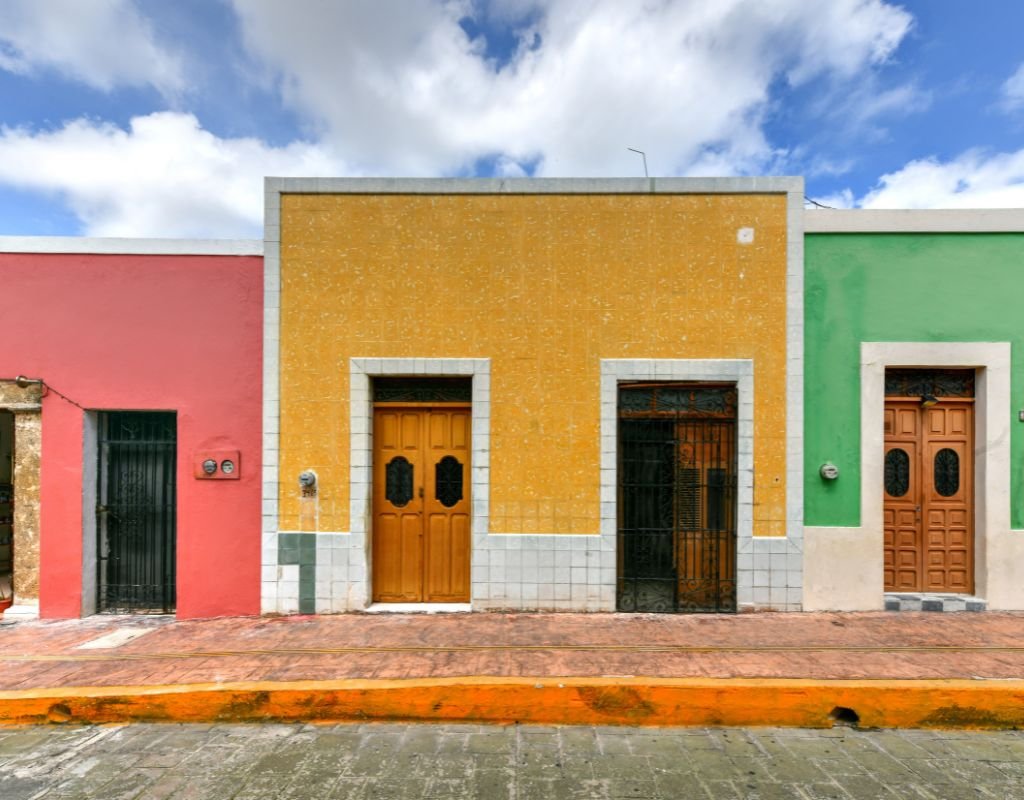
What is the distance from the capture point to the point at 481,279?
6.02 metres

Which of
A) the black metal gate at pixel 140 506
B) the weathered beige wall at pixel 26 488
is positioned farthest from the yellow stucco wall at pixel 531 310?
the weathered beige wall at pixel 26 488

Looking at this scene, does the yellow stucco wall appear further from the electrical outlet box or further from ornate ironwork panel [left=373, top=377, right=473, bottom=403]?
the electrical outlet box

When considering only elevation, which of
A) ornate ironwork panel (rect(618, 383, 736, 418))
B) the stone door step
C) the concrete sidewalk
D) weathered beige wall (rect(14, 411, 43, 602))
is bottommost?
the concrete sidewalk

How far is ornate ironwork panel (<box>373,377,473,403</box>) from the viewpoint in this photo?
6164mm

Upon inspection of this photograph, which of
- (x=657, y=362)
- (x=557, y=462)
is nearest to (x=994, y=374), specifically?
(x=657, y=362)

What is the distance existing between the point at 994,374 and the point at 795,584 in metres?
3.18

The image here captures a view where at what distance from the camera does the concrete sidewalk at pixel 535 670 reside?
407 cm

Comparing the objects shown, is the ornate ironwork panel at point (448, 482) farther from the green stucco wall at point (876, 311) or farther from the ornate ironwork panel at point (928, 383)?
the ornate ironwork panel at point (928, 383)

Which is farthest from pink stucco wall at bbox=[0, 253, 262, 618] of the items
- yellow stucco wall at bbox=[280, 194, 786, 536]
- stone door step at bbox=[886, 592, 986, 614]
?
stone door step at bbox=[886, 592, 986, 614]

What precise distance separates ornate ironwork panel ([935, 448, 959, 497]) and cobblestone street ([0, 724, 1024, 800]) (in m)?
2.89

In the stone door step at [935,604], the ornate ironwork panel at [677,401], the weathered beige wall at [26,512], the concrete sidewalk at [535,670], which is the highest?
the ornate ironwork panel at [677,401]

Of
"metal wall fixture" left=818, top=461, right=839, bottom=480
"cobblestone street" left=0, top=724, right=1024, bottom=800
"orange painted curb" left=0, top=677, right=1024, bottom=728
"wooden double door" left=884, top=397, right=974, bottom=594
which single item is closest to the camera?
"cobblestone street" left=0, top=724, right=1024, bottom=800

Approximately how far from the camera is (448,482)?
6.17m

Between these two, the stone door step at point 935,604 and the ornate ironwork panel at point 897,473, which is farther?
the ornate ironwork panel at point 897,473
